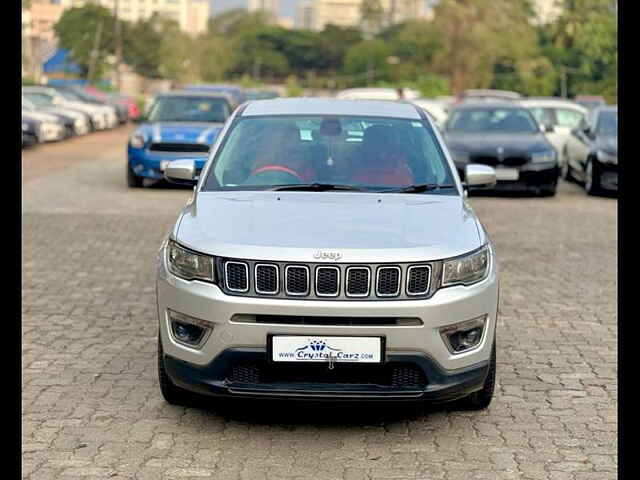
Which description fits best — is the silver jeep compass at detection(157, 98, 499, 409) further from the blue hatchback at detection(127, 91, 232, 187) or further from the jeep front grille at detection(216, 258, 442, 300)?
the blue hatchback at detection(127, 91, 232, 187)

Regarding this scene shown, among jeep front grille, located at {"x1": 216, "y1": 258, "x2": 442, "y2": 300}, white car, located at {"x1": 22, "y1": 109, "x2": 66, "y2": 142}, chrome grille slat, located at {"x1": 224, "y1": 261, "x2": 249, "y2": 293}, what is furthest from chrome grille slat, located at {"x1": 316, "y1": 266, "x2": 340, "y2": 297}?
white car, located at {"x1": 22, "y1": 109, "x2": 66, "y2": 142}

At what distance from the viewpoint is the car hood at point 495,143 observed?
18.3 m

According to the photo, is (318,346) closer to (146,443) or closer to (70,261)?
(146,443)

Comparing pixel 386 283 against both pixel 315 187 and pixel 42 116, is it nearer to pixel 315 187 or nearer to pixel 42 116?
pixel 315 187

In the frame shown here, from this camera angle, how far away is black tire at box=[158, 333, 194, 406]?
631 centimetres

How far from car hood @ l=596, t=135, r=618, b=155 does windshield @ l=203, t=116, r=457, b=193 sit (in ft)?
38.0

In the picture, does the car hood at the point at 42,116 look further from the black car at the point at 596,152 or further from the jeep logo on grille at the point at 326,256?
the jeep logo on grille at the point at 326,256

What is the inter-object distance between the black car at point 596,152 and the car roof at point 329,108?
36.3ft

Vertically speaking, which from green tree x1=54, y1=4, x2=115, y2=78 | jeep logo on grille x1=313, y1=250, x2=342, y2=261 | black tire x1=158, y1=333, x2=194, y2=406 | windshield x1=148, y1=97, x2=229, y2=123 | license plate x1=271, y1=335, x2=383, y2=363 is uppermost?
green tree x1=54, y1=4, x2=115, y2=78

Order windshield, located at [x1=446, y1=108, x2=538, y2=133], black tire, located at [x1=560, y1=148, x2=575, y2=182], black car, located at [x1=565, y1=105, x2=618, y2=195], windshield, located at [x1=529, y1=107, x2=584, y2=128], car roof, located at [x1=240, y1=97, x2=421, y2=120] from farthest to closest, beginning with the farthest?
1. windshield, located at [x1=529, y1=107, x2=584, y2=128]
2. black tire, located at [x1=560, y1=148, x2=575, y2=182]
3. windshield, located at [x1=446, y1=108, x2=538, y2=133]
4. black car, located at [x1=565, y1=105, x2=618, y2=195]
5. car roof, located at [x1=240, y1=97, x2=421, y2=120]

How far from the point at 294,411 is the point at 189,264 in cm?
103

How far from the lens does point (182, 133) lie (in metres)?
18.8

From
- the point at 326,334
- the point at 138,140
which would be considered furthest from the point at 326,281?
the point at 138,140

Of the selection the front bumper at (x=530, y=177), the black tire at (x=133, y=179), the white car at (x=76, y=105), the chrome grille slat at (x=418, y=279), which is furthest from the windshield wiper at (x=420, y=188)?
the white car at (x=76, y=105)
